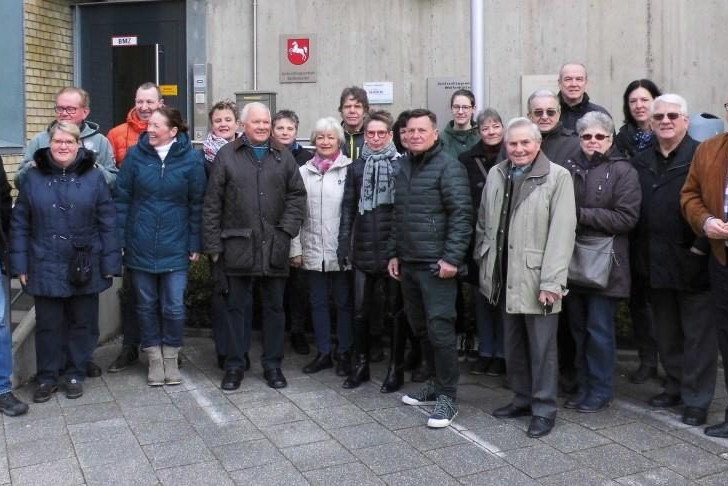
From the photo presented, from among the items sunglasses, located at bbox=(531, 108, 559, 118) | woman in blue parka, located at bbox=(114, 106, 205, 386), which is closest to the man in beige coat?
sunglasses, located at bbox=(531, 108, 559, 118)

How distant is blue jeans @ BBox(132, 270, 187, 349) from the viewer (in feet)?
19.9

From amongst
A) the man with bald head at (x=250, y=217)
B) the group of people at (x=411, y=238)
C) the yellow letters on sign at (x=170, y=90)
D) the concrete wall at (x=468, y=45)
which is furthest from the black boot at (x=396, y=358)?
the yellow letters on sign at (x=170, y=90)

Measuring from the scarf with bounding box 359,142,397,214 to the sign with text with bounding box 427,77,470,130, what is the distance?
12.0 feet

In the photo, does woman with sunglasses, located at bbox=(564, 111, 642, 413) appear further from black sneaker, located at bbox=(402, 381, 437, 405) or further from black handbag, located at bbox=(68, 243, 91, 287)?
black handbag, located at bbox=(68, 243, 91, 287)

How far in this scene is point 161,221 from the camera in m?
5.93

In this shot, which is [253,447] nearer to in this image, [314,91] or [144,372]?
[144,372]

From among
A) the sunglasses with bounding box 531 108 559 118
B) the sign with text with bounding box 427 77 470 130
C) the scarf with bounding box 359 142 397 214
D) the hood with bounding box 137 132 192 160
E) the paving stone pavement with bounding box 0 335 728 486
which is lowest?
the paving stone pavement with bounding box 0 335 728 486

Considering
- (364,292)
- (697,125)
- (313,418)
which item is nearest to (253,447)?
(313,418)

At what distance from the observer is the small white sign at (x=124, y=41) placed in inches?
408

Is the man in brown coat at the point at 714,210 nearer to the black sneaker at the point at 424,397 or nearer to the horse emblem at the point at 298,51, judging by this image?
the black sneaker at the point at 424,397

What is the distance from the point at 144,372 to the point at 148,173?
1580 millimetres

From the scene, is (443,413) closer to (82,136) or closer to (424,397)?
(424,397)

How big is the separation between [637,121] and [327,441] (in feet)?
10.7

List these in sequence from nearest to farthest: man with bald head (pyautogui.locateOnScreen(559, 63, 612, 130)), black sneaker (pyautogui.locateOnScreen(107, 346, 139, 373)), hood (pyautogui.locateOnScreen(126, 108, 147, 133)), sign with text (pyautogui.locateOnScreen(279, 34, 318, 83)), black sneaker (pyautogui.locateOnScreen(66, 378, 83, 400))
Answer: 1. black sneaker (pyautogui.locateOnScreen(66, 378, 83, 400))
2. man with bald head (pyautogui.locateOnScreen(559, 63, 612, 130))
3. black sneaker (pyautogui.locateOnScreen(107, 346, 139, 373))
4. hood (pyautogui.locateOnScreen(126, 108, 147, 133))
5. sign with text (pyautogui.locateOnScreen(279, 34, 318, 83))
